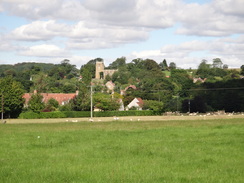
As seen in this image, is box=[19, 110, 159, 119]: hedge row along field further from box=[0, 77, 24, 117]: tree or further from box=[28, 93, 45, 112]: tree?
box=[0, 77, 24, 117]: tree

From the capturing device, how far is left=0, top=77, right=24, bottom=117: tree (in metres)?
89.1

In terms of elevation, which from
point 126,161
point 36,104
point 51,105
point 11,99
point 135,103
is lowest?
point 126,161

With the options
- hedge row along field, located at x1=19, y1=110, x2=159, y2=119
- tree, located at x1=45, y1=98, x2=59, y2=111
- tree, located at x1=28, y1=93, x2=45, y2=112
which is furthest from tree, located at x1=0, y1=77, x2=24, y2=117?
tree, located at x1=45, y1=98, x2=59, y2=111

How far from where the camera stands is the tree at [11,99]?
292ft

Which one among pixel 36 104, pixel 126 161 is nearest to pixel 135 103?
pixel 36 104

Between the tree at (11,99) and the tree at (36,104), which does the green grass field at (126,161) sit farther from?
the tree at (36,104)

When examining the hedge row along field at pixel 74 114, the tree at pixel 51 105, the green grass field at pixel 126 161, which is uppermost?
the tree at pixel 51 105

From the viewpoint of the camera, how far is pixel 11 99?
297ft

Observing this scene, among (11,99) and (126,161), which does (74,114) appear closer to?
(11,99)

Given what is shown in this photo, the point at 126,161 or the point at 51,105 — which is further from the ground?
the point at 51,105

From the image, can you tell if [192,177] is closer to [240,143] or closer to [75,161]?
[75,161]

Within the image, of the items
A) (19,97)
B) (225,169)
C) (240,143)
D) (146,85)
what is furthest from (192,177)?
(146,85)

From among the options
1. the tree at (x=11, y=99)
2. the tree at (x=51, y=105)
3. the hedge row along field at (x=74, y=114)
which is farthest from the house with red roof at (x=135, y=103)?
the tree at (x=11, y=99)

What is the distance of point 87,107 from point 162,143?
248 ft
